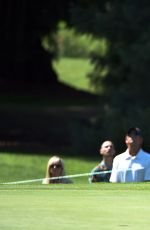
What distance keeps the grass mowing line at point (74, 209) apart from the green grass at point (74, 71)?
40.0 meters

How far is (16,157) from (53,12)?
9.64m

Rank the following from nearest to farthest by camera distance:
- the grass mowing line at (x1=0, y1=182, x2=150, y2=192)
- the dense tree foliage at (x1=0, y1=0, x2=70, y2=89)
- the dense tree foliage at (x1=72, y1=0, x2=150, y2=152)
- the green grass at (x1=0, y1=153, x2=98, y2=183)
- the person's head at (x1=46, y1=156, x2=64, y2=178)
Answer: the grass mowing line at (x1=0, y1=182, x2=150, y2=192), the person's head at (x1=46, y1=156, x2=64, y2=178), the green grass at (x1=0, y1=153, x2=98, y2=183), the dense tree foliage at (x1=72, y1=0, x2=150, y2=152), the dense tree foliage at (x1=0, y1=0, x2=70, y2=89)

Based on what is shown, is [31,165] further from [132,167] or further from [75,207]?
[75,207]

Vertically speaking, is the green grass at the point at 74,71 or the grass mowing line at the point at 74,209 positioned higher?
the green grass at the point at 74,71

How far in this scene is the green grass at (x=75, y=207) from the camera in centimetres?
688

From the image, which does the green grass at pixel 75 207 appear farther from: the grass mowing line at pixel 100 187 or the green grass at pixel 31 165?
the green grass at pixel 31 165

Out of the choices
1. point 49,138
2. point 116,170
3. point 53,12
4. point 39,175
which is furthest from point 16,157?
point 116,170

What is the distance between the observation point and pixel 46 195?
888cm

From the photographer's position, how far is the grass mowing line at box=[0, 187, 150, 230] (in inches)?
270

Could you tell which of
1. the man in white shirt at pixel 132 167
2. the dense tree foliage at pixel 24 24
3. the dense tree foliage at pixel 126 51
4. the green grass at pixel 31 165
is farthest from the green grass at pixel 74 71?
the man in white shirt at pixel 132 167

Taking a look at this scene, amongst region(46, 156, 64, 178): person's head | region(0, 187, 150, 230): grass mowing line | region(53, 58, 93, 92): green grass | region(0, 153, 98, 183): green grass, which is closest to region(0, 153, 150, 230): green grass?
region(0, 187, 150, 230): grass mowing line

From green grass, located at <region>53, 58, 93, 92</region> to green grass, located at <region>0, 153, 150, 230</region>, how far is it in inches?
1555

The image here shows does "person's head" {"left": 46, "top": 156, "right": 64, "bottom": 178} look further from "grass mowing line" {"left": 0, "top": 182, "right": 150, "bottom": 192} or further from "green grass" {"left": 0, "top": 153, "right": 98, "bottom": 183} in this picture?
"green grass" {"left": 0, "top": 153, "right": 98, "bottom": 183}

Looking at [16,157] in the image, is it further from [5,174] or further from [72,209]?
[72,209]
